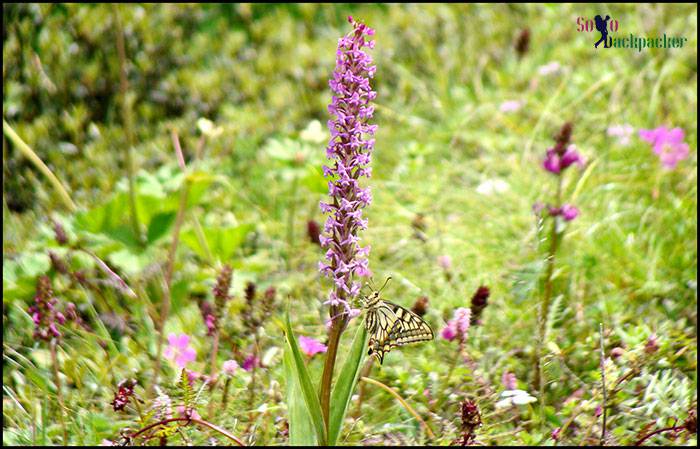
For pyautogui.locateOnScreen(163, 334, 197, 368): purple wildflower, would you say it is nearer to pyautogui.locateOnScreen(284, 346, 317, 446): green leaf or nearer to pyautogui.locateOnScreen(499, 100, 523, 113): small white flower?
pyautogui.locateOnScreen(284, 346, 317, 446): green leaf

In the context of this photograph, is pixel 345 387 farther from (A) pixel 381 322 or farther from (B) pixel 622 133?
(B) pixel 622 133

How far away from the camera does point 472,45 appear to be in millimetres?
4781

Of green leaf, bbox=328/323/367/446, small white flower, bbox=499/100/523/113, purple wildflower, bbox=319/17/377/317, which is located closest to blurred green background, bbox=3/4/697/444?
small white flower, bbox=499/100/523/113

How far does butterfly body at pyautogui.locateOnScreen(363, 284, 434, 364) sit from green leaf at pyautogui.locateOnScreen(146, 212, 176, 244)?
1.38 meters

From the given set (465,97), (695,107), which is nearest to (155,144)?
(465,97)

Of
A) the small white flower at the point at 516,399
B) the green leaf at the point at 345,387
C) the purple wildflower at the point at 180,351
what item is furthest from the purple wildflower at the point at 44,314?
the small white flower at the point at 516,399

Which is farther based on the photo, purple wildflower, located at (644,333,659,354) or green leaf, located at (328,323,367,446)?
purple wildflower, located at (644,333,659,354)

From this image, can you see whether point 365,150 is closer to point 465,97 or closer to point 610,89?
point 610,89

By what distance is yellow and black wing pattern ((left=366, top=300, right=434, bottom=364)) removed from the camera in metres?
1.68

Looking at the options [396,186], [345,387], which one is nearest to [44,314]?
[345,387]

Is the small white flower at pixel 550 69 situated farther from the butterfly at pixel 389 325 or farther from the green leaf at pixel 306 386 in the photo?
the green leaf at pixel 306 386

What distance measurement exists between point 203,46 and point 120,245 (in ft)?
7.15

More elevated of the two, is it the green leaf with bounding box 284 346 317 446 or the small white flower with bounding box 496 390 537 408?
the small white flower with bounding box 496 390 537 408

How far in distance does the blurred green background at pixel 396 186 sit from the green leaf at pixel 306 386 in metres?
0.33
